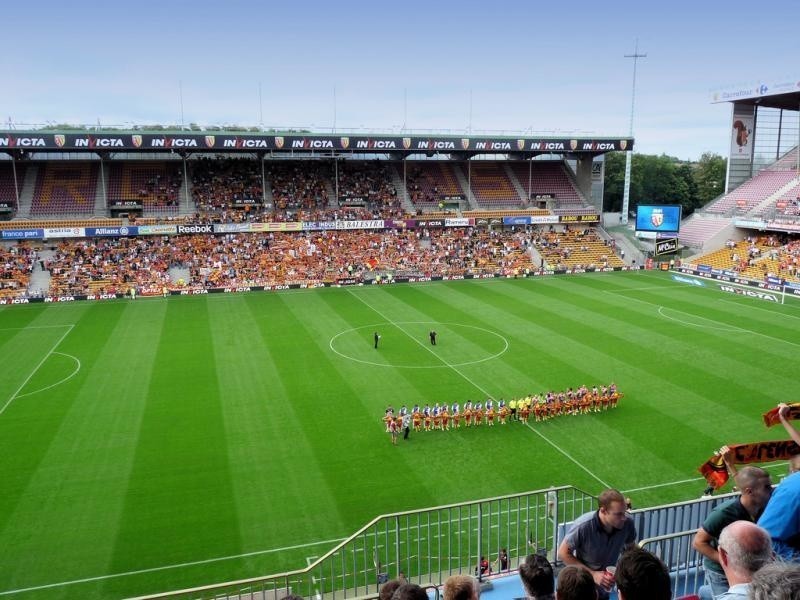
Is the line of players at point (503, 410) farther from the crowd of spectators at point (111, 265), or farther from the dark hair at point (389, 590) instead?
the crowd of spectators at point (111, 265)

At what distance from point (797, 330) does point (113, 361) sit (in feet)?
104

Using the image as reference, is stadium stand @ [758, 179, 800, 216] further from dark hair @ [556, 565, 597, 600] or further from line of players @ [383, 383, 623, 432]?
dark hair @ [556, 565, 597, 600]

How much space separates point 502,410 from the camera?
67.7 feet

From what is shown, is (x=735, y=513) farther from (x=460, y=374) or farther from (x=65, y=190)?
(x=65, y=190)

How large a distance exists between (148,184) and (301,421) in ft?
125

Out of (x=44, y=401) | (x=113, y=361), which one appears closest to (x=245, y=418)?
(x=44, y=401)

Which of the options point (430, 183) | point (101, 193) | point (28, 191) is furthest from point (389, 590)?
point (430, 183)

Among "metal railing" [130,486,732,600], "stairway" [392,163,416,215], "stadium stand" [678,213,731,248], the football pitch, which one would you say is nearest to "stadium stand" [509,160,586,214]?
"stadium stand" [678,213,731,248]

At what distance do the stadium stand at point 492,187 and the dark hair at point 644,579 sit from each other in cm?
5507

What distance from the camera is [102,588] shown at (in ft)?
40.8

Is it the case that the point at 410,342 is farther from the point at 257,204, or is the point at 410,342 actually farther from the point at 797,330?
the point at 257,204

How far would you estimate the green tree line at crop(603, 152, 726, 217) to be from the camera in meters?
87.2

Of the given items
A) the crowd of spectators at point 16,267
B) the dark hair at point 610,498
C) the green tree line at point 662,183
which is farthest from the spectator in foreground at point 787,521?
the green tree line at point 662,183

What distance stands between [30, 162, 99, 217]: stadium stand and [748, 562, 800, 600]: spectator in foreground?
52.9m
